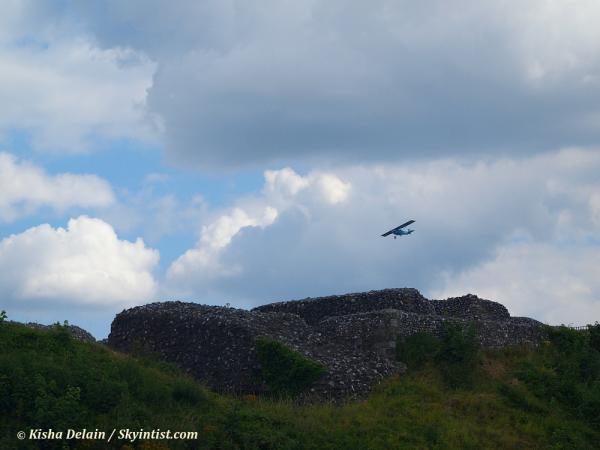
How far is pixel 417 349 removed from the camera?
25453 mm

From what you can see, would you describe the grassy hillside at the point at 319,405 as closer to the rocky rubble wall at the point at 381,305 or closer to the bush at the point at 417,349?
the bush at the point at 417,349

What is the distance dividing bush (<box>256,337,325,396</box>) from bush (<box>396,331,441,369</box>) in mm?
3976

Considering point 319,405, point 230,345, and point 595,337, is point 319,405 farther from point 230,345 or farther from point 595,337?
point 595,337

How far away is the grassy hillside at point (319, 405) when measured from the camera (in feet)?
53.5

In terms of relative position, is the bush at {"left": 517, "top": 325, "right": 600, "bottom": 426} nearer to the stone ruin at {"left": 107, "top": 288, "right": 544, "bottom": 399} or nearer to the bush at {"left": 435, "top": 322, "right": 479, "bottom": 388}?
the stone ruin at {"left": 107, "top": 288, "right": 544, "bottom": 399}

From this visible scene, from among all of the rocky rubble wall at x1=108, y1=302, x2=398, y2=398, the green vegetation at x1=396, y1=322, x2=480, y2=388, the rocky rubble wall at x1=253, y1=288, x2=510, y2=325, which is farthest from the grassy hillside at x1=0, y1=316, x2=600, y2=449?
the rocky rubble wall at x1=253, y1=288, x2=510, y2=325

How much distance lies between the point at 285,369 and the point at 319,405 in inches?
72.6

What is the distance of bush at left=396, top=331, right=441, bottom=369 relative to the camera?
82.7 ft

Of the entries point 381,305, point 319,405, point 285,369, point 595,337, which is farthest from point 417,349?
point 595,337

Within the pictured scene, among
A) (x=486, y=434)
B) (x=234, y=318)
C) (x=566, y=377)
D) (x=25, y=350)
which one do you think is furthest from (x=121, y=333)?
(x=566, y=377)

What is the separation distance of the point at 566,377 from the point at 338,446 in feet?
34.5

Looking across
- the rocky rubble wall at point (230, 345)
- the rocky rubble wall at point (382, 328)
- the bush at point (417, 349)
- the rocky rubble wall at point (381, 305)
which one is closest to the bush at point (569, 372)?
the rocky rubble wall at point (382, 328)

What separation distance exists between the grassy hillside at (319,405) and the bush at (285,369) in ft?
2.20

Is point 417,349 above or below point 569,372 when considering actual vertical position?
above
